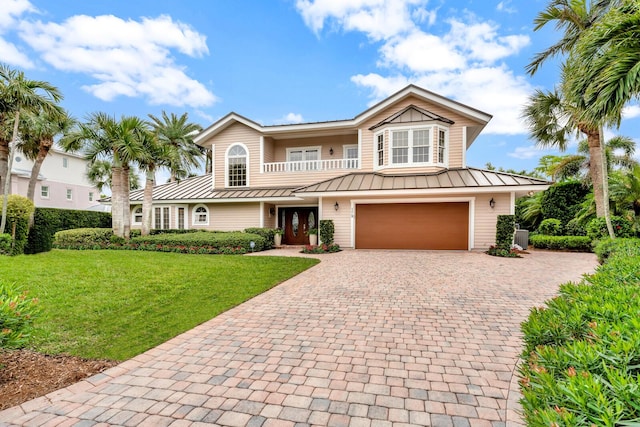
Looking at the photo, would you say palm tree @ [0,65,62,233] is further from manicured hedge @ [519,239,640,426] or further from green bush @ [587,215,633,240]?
green bush @ [587,215,633,240]

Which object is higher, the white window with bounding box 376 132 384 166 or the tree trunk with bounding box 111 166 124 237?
the white window with bounding box 376 132 384 166

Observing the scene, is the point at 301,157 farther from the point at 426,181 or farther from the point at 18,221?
the point at 18,221

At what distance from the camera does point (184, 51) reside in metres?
15.0

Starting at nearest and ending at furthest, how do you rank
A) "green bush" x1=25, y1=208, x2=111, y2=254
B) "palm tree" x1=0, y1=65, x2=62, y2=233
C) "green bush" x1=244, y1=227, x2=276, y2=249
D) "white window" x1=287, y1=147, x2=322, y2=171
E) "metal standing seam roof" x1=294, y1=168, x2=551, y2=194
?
1. "palm tree" x1=0, y1=65, x2=62, y2=233
2. "green bush" x1=25, y1=208, x2=111, y2=254
3. "metal standing seam roof" x1=294, y1=168, x2=551, y2=194
4. "green bush" x1=244, y1=227, x2=276, y2=249
5. "white window" x1=287, y1=147, x2=322, y2=171

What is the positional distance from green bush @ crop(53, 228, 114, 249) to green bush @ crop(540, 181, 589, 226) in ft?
82.5

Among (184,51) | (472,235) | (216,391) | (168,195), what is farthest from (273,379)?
(168,195)

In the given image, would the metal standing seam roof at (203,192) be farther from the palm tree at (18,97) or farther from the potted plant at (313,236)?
the palm tree at (18,97)

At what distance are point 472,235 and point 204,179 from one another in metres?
17.6

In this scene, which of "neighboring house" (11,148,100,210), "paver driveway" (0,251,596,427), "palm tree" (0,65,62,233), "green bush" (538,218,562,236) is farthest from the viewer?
"neighboring house" (11,148,100,210)

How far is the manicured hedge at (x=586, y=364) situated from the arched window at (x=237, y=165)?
17255 millimetres

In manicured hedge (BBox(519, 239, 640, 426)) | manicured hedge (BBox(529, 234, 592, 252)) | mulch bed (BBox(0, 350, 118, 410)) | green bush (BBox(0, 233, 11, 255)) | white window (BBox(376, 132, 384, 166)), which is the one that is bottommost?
mulch bed (BBox(0, 350, 118, 410))

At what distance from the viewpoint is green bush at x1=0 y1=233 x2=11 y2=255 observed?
1051 centimetres

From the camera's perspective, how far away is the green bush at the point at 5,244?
10508 millimetres

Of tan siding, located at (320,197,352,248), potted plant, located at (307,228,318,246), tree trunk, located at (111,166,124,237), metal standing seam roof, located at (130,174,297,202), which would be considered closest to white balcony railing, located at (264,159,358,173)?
metal standing seam roof, located at (130,174,297,202)
